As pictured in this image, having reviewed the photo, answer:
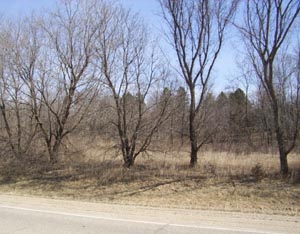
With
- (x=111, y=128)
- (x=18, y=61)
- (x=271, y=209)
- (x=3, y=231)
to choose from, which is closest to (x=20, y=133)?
(x=18, y=61)

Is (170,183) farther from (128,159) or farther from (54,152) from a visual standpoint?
(54,152)

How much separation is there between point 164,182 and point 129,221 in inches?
222

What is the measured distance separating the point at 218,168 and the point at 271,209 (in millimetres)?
5578

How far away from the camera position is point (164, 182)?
42.7 ft

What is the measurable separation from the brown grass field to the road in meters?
1.14

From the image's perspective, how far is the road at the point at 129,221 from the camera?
6660 mm

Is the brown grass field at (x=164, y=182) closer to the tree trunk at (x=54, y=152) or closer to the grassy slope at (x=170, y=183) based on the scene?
the grassy slope at (x=170, y=183)

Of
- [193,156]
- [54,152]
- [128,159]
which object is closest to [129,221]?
[128,159]

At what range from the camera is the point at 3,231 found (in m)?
6.64

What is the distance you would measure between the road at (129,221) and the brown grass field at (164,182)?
3.74ft

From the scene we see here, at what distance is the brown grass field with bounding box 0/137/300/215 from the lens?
1021 cm

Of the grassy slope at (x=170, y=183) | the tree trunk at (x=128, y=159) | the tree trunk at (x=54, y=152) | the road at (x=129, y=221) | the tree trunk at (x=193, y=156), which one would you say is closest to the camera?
the road at (x=129, y=221)

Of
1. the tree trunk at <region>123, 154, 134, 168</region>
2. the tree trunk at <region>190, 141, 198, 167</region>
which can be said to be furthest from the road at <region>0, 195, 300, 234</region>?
the tree trunk at <region>190, 141, 198, 167</region>

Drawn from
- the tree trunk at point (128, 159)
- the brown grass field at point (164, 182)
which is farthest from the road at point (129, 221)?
the tree trunk at point (128, 159)
